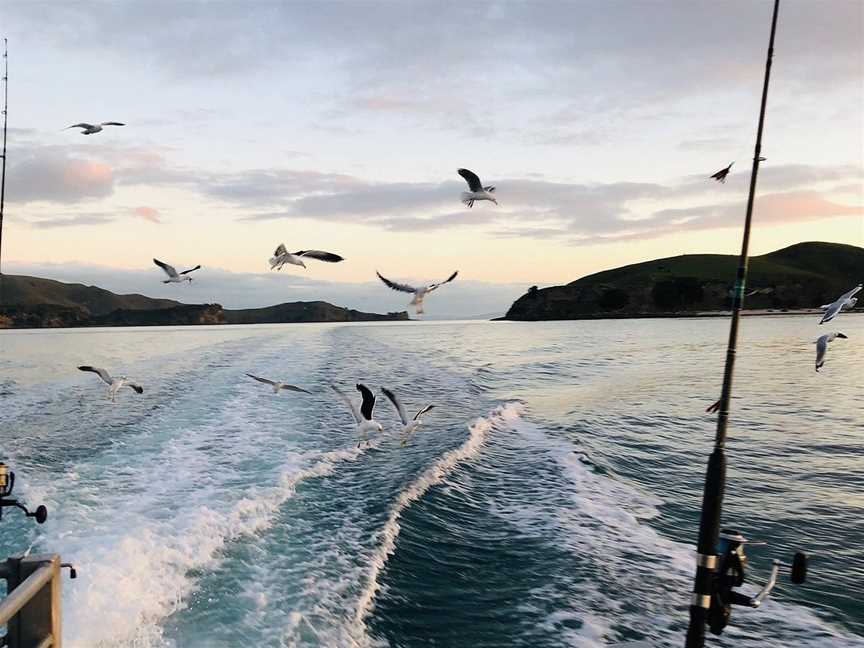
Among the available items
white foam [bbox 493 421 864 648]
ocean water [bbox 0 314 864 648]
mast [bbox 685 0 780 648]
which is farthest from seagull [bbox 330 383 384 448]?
mast [bbox 685 0 780 648]

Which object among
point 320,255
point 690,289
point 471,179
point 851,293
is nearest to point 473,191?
point 471,179

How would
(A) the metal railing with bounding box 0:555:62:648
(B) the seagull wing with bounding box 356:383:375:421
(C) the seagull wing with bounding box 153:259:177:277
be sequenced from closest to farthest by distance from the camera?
(A) the metal railing with bounding box 0:555:62:648 < (B) the seagull wing with bounding box 356:383:375:421 < (C) the seagull wing with bounding box 153:259:177:277

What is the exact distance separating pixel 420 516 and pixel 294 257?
543 centimetres

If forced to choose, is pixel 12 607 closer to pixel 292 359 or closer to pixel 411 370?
pixel 411 370

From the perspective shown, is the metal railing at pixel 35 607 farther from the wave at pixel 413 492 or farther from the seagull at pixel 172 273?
the seagull at pixel 172 273

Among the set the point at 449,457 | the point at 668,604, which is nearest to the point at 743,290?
the point at 668,604

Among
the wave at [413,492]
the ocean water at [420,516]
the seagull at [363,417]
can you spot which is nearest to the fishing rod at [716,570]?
the ocean water at [420,516]

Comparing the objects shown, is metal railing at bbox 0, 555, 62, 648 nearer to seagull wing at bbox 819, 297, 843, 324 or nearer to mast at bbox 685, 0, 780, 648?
mast at bbox 685, 0, 780, 648

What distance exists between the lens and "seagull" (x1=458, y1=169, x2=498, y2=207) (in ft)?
39.8

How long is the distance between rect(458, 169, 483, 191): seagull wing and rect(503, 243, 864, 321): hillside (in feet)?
546

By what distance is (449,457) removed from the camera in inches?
655

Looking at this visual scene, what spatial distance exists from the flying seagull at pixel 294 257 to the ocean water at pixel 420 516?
15.5 ft

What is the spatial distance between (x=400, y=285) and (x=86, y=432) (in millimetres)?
12403

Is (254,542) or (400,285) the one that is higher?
(400,285)
